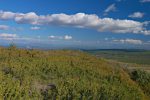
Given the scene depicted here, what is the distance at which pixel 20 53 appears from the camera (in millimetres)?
83188

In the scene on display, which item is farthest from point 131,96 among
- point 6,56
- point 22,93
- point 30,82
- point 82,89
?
point 6,56

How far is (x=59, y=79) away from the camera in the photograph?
210 feet

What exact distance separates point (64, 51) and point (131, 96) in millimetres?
35459

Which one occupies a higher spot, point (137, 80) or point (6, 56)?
point (6, 56)

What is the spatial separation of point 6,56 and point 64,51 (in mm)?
23795

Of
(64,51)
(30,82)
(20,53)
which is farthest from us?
(64,51)

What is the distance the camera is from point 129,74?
9569 cm

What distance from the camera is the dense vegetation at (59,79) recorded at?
2052 inches

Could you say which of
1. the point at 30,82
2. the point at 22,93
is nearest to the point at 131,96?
the point at 30,82

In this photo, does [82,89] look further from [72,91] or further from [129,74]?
[129,74]

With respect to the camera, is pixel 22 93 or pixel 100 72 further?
Answer: pixel 100 72

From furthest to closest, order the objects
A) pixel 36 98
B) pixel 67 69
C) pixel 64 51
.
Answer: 1. pixel 64 51
2. pixel 67 69
3. pixel 36 98

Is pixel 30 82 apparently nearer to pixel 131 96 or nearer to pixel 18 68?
pixel 18 68

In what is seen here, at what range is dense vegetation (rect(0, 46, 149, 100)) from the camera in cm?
5211
